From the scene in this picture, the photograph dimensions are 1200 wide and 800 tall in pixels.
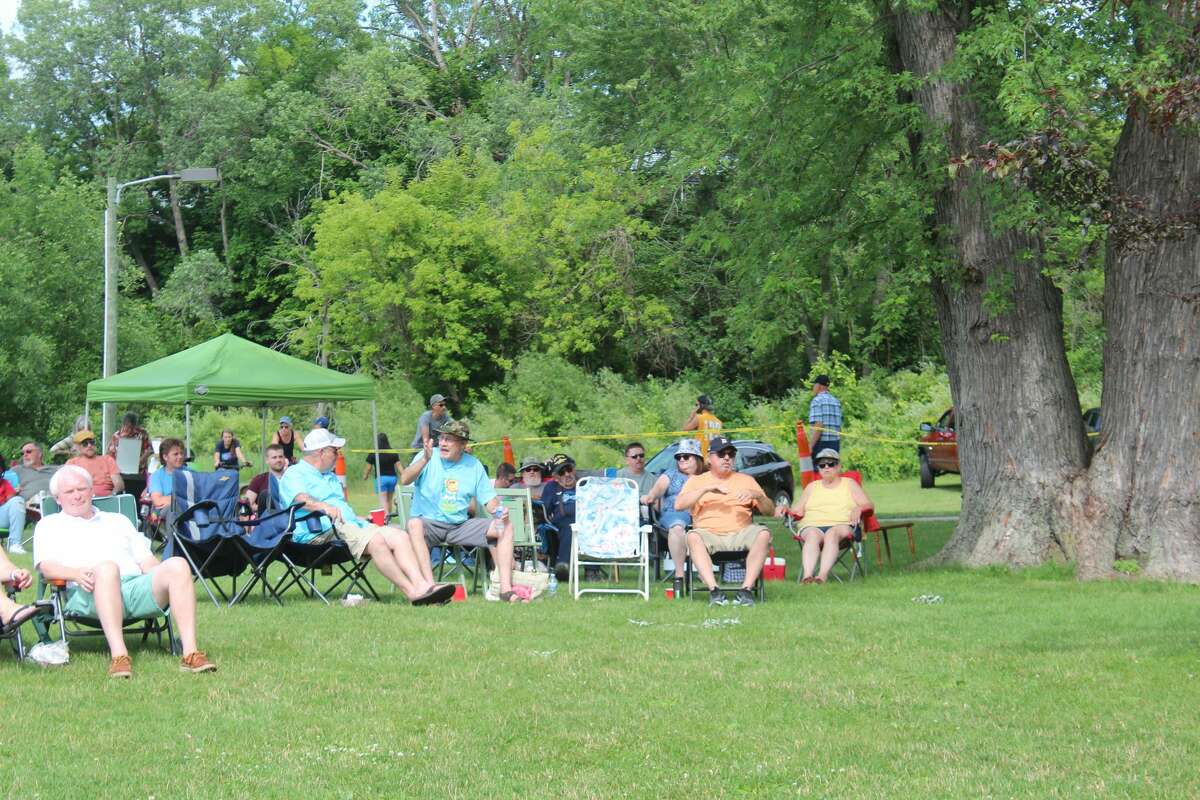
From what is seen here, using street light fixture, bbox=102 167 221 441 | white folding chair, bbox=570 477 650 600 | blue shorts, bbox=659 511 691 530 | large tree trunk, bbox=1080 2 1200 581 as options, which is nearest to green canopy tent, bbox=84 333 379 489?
street light fixture, bbox=102 167 221 441

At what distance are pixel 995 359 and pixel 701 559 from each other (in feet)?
12.0

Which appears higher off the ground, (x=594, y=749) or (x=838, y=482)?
(x=838, y=482)

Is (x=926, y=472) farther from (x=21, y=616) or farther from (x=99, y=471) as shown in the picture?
(x=21, y=616)

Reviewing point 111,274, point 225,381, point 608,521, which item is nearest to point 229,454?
point 225,381

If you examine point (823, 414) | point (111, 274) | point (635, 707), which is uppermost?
point (111, 274)

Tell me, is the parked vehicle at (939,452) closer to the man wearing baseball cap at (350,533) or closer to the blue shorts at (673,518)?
the blue shorts at (673,518)

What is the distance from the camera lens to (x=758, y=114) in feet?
46.6

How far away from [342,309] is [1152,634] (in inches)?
1224

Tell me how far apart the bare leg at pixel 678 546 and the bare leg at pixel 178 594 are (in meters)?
4.29

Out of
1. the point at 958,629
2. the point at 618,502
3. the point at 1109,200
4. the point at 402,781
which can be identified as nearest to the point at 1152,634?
the point at 958,629

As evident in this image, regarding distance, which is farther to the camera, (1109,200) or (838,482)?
(838,482)

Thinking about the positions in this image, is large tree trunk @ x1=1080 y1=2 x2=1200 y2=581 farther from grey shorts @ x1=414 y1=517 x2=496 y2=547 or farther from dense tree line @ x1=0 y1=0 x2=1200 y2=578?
grey shorts @ x1=414 y1=517 x2=496 y2=547

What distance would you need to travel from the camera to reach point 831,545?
1230 cm

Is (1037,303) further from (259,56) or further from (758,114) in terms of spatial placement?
(259,56)
